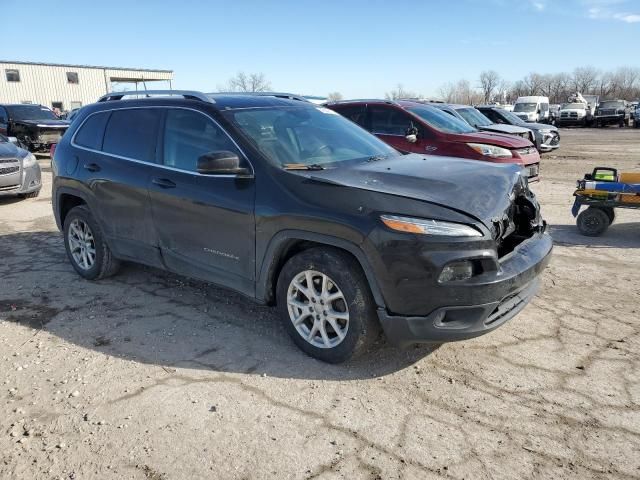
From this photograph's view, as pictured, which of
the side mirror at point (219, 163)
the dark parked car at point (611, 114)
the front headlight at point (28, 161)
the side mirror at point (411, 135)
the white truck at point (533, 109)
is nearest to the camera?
the side mirror at point (219, 163)

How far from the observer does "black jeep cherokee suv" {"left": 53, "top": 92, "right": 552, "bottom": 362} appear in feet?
9.95

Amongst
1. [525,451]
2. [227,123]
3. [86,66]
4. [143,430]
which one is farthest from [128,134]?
[86,66]

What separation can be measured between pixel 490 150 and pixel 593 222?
8.90 ft

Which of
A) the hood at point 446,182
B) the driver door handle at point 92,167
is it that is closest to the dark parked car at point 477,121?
the hood at point 446,182

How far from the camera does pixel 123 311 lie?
14.7 ft

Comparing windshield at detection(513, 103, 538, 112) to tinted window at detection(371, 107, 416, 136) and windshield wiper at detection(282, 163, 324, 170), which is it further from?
windshield wiper at detection(282, 163, 324, 170)

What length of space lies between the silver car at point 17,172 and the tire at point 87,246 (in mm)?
4867

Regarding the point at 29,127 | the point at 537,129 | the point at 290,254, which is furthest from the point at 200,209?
the point at 537,129

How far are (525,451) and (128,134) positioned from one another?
403cm

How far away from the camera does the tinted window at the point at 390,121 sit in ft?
31.0

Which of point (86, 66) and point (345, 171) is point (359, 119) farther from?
point (86, 66)

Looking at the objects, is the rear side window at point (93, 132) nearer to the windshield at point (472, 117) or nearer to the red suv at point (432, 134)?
the red suv at point (432, 134)

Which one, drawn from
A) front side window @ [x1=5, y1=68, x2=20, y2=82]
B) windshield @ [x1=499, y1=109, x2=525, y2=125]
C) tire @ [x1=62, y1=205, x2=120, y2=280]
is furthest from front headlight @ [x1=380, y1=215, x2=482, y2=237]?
front side window @ [x1=5, y1=68, x2=20, y2=82]

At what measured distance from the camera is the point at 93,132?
505cm
